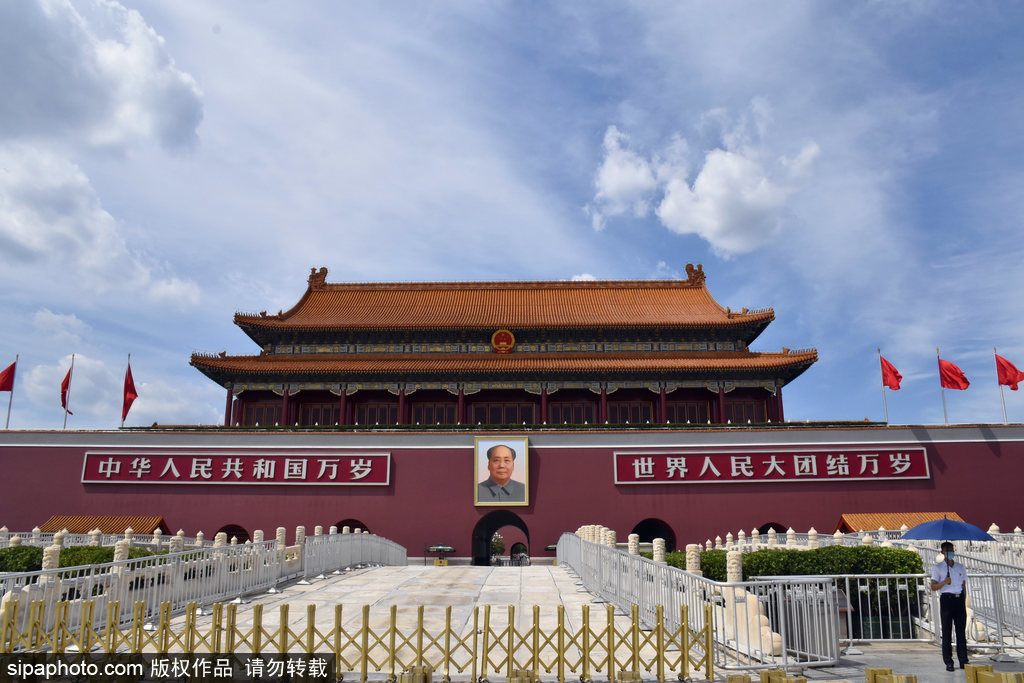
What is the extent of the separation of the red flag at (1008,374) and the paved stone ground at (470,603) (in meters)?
19.1

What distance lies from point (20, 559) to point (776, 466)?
22.8 metres

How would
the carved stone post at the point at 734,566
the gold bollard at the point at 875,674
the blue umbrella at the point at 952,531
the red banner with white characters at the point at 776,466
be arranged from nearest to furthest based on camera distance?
1. the gold bollard at the point at 875,674
2. the carved stone post at the point at 734,566
3. the blue umbrella at the point at 952,531
4. the red banner with white characters at the point at 776,466

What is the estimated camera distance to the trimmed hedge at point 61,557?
56.5 ft

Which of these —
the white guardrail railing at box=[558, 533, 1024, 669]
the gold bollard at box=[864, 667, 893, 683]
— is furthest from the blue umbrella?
the gold bollard at box=[864, 667, 893, 683]

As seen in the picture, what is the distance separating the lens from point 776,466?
2652 cm

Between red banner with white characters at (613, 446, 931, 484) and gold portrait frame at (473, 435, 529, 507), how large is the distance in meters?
3.31

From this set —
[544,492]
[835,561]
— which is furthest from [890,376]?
[835,561]

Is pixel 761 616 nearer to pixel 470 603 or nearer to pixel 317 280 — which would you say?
pixel 470 603

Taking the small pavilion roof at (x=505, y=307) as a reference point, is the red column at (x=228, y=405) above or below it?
below

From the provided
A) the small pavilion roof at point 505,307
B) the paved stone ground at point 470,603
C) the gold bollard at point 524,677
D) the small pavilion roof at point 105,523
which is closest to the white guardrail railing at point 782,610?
the paved stone ground at point 470,603

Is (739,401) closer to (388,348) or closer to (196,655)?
(388,348)

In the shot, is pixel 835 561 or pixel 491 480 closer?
pixel 835 561

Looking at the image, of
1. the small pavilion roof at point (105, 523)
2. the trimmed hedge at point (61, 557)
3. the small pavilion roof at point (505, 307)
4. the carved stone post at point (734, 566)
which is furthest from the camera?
the small pavilion roof at point (505, 307)

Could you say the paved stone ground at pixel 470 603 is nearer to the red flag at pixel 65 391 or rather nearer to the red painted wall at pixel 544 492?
the red painted wall at pixel 544 492
